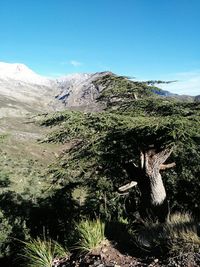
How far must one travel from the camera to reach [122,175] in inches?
530

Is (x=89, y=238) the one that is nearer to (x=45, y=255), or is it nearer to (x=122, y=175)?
(x=45, y=255)

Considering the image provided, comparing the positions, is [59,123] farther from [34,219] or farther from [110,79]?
[34,219]

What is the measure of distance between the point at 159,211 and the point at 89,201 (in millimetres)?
7785

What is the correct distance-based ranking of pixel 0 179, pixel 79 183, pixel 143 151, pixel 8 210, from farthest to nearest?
pixel 0 179, pixel 8 210, pixel 79 183, pixel 143 151

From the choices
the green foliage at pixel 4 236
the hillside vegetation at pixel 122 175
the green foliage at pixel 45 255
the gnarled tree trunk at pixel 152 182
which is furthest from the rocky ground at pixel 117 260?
the green foliage at pixel 4 236

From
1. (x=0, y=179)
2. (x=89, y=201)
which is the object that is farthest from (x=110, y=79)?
(x=0, y=179)

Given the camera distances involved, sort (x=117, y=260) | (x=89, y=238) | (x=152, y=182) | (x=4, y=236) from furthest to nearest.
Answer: (x=4, y=236) < (x=152, y=182) < (x=89, y=238) < (x=117, y=260)

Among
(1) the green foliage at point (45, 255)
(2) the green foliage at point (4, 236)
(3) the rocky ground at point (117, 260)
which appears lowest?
(2) the green foliage at point (4, 236)

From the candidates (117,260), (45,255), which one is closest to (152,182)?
(117,260)

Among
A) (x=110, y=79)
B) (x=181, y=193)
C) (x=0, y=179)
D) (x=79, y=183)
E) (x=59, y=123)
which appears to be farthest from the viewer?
(x=0, y=179)

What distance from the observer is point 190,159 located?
13906 millimetres

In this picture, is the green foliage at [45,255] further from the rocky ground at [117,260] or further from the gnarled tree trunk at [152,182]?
the gnarled tree trunk at [152,182]

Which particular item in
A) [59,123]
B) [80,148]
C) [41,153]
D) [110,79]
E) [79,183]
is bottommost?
[41,153]

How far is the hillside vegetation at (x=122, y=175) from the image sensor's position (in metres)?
7.34
